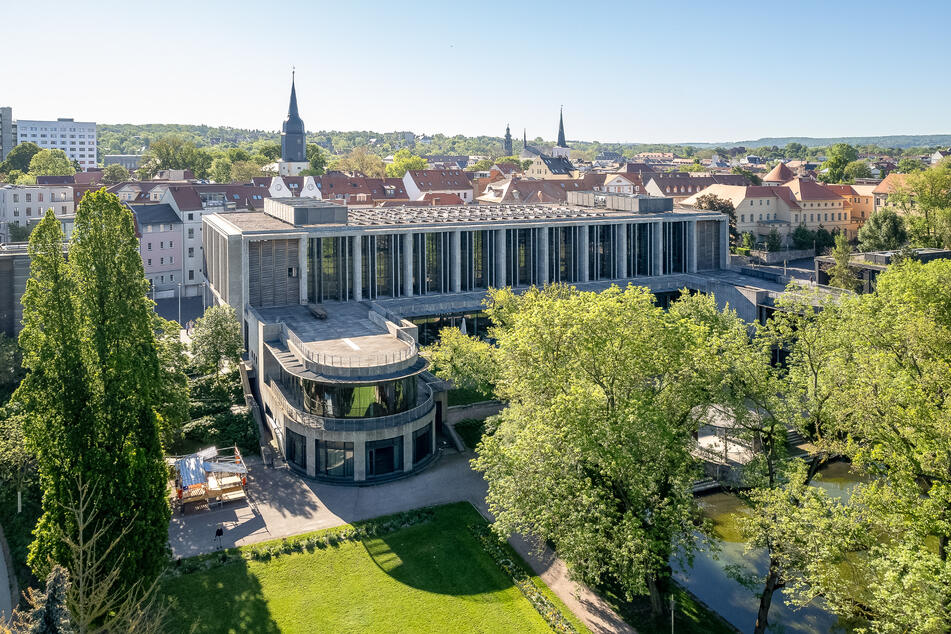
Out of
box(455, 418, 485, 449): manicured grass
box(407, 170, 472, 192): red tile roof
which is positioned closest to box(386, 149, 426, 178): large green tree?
box(407, 170, 472, 192): red tile roof

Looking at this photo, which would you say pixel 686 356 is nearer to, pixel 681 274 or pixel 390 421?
pixel 390 421

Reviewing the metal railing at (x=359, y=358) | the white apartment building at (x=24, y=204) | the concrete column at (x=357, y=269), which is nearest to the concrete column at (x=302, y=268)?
the concrete column at (x=357, y=269)

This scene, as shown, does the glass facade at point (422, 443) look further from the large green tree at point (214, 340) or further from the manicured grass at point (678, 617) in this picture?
the large green tree at point (214, 340)

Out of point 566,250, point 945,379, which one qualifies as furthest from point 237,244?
point 945,379

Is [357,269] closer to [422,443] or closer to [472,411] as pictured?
[472,411]

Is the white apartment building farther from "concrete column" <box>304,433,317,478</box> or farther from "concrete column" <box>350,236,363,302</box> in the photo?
"concrete column" <box>304,433,317,478</box>

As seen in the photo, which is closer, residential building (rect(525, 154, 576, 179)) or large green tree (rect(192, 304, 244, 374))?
large green tree (rect(192, 304, 244, 374))

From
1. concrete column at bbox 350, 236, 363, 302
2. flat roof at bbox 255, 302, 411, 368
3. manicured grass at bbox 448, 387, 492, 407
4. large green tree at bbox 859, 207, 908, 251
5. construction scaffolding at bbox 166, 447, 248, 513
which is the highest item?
large green tree at bbox 859, 207, 908, 251
